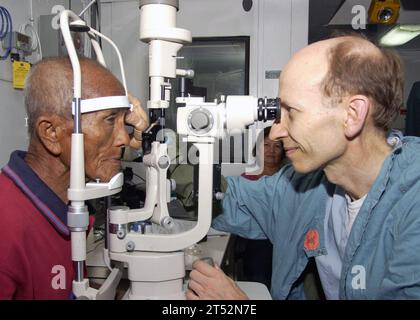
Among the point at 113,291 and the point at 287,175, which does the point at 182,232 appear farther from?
the point at 287,175

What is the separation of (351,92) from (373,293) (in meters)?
0.61

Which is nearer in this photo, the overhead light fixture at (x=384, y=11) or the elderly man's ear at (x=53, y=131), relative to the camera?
the elderly man's ear at (x=53, y=131)

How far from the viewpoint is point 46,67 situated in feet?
3.29

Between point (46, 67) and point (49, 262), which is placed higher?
point (46, 67)

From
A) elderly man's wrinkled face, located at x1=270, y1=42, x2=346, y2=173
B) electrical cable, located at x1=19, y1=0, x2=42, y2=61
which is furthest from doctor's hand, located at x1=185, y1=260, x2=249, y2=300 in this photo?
electrical cable, located at x1=19, y1=0, x2=42, y2=61

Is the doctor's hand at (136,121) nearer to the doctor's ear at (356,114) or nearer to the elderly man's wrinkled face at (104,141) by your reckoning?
the elderly man's wrinkled face at (104,141)

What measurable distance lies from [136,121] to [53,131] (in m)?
0.27

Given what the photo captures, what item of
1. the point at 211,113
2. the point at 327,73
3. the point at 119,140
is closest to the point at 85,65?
the point at 119,140

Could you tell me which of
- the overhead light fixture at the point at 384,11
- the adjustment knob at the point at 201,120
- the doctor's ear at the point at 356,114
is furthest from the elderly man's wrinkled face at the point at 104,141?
the overhead light fixture at the point at 384,11

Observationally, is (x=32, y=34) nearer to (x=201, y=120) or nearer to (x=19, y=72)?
(x=19, y=72)

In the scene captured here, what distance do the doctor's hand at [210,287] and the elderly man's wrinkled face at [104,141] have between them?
0.40m

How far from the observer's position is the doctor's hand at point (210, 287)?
38.7 inches

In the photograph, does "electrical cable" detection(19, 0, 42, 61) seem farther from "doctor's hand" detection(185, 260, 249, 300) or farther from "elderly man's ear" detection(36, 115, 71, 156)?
"doctor's hand" detection(185, 260, 249, 300)

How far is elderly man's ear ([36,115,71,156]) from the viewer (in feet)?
3.26
